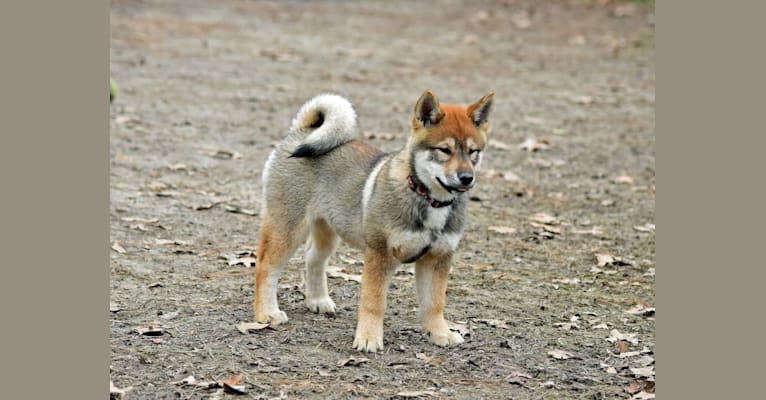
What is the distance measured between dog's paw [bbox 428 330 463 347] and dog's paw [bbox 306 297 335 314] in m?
0.85

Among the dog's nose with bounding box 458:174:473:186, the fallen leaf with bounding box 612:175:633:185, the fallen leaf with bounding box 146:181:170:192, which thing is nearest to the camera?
the dog's nose with bounding box 458:174:473:186

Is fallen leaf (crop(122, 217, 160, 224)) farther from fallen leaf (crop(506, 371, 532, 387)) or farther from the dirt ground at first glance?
fallen leaf (crop(506, 371, 532, 387))

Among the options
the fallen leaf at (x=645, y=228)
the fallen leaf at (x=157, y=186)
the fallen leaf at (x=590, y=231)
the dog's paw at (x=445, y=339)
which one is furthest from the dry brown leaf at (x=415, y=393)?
the fallen leaf at (x=157, y=186)

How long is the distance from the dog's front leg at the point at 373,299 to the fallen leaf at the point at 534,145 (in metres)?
6.38

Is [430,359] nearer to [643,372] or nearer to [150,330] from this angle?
[643,372]

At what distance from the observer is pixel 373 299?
693 cm

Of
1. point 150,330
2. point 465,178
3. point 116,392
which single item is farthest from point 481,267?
point 116,392

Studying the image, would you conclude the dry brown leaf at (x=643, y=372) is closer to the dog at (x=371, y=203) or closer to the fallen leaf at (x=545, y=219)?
the dog at (x=371, y=203)

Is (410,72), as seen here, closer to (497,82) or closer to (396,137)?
(497,82)

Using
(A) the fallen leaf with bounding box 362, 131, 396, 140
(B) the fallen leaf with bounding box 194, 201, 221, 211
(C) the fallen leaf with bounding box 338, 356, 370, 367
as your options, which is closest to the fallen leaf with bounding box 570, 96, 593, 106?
(A) the fallen leaf with bounding box 362, 131, 396, 140

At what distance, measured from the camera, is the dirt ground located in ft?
21.9

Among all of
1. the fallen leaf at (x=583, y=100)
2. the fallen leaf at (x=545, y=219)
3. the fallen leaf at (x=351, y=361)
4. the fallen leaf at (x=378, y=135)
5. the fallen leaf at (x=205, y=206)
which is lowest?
the fallen leaf at (x=205, y=206)

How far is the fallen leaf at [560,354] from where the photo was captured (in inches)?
274

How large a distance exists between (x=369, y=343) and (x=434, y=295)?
55 centimetres
